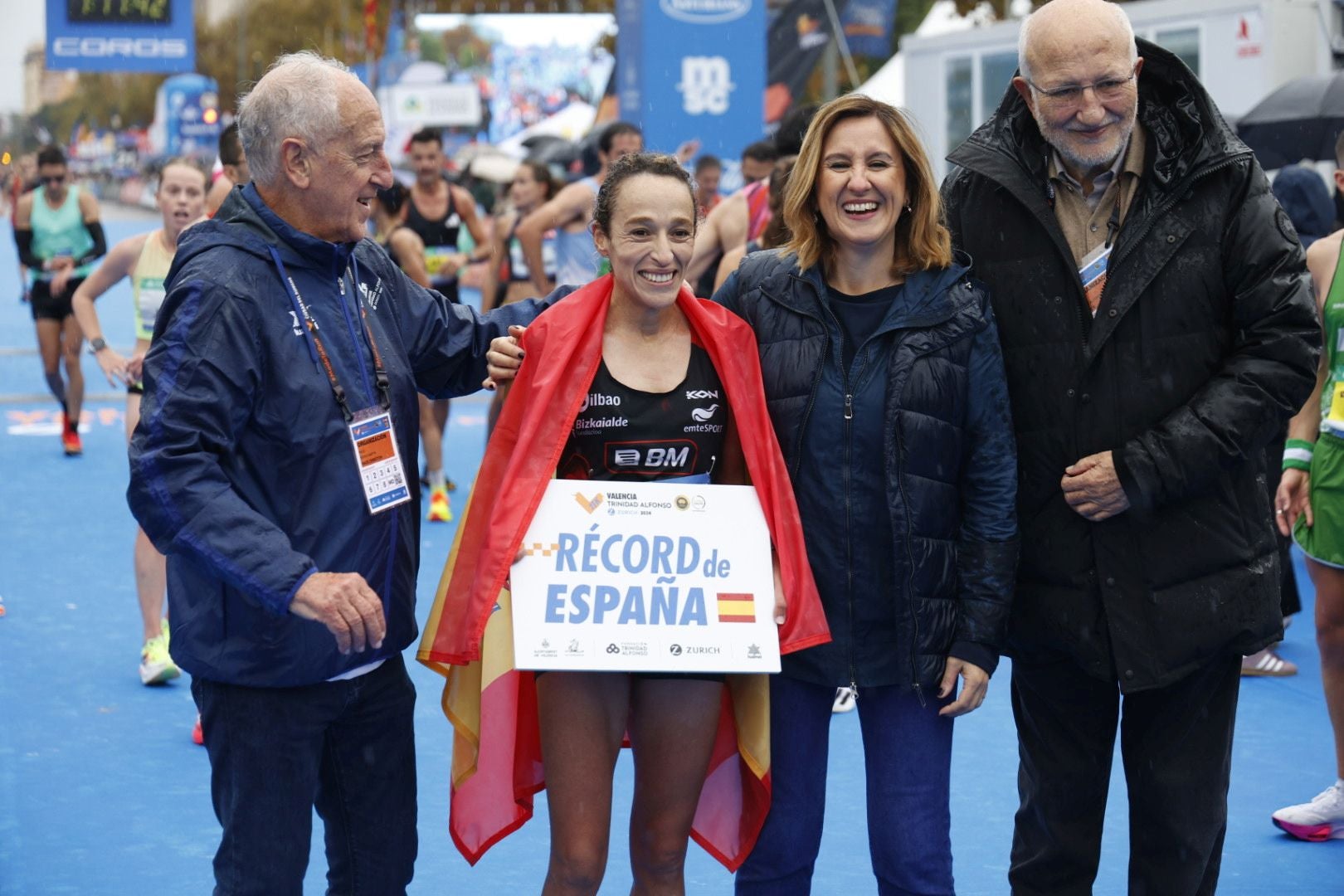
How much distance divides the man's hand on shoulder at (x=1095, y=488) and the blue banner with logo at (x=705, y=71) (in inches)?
463

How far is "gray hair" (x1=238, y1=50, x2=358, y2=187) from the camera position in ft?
10.8

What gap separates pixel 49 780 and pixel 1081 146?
170 inches

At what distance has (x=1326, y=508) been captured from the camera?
508 centimetres

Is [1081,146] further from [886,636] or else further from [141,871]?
[141,871]

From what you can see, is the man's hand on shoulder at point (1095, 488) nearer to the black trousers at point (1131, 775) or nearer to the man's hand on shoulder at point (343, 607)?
the black trousers at point (1131, 775)

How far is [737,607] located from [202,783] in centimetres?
314

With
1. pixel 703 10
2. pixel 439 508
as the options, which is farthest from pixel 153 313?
pixel 703 10

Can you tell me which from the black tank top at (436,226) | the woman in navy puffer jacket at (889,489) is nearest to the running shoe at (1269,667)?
the woman in navy puffer jacket at (889,489)

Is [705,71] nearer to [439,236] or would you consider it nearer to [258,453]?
[439,236]

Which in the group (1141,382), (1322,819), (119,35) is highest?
(119,35)

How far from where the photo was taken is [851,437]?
11.8 feet

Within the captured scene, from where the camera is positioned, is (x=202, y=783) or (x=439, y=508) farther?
(x=439, y=508)

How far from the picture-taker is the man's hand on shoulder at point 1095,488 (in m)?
3.62

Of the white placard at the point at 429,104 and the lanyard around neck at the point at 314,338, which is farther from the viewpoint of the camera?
the white placard at the point at 429,104
